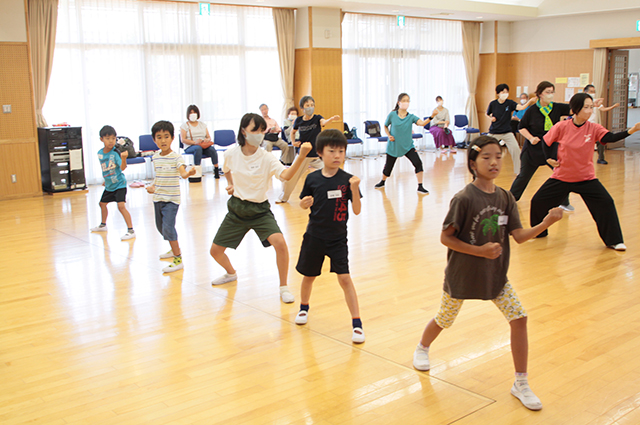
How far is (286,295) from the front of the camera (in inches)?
178

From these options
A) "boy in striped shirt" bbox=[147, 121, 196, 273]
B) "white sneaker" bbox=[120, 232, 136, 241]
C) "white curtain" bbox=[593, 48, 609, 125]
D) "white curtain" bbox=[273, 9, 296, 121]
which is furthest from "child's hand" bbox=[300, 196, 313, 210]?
"white curtain" bbox=[593, 48, 609, 125]

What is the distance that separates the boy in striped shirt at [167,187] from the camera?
5.38 m

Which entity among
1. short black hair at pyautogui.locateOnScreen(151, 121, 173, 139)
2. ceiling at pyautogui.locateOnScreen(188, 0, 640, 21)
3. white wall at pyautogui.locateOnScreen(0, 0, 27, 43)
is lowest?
short black hair at pyautogui.locateOnScreen(151, 121, 173, 139)

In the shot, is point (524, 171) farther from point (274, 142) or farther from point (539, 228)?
point (274, 142)

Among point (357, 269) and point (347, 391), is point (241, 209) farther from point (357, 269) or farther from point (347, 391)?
point (347, 391)

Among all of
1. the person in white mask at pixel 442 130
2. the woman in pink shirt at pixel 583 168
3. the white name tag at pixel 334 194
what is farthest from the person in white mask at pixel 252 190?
the person in white mask at pixel 442 130

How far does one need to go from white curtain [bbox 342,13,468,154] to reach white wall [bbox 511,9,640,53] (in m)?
1.89

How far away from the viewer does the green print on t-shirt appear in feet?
9.23

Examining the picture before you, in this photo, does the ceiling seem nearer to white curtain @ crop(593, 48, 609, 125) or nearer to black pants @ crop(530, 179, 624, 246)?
white curtain @ crop(593, 48, 609, 125)

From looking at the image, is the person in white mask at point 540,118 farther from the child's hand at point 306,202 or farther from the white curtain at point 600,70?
the white curtain at point 600,70

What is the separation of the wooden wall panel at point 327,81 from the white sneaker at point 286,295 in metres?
9.39

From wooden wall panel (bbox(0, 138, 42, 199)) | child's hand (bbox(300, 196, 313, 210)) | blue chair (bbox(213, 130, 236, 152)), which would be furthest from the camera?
blue chair (bbox(213, 130, 236, 152))

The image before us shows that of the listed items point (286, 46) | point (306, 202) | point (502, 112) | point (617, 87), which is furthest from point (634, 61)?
point (306, 202)

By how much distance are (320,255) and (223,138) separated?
364 inches
